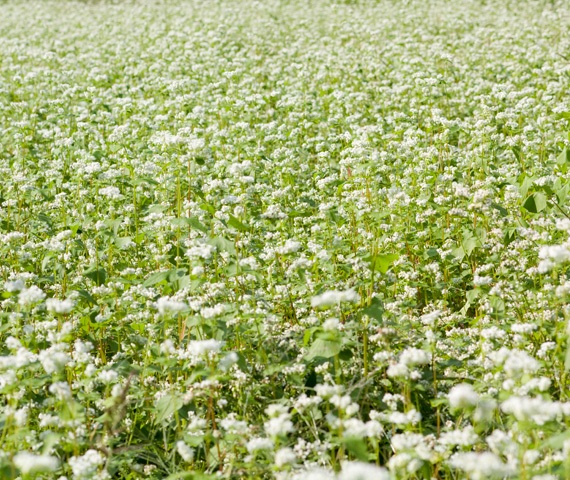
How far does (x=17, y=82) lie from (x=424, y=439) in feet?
30.1

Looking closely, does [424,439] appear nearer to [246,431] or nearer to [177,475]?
[246,431]

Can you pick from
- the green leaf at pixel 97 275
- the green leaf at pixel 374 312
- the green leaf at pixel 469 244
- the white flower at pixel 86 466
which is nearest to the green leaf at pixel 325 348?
the green leaf at pixel 374 312

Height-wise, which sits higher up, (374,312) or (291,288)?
(374,312)

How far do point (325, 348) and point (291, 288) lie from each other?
1.38m

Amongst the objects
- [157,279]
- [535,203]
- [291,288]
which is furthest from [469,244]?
[157,279]

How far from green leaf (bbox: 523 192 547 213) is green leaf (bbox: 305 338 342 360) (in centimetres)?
205

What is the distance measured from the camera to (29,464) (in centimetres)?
280

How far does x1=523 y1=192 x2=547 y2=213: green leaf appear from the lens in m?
5.03

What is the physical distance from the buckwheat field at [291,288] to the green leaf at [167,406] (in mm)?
16

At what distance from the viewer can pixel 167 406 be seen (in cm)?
377

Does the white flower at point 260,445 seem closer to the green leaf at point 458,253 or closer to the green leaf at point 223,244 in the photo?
the green leaf at point 223,244

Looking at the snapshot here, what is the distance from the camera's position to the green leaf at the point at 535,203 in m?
5.03

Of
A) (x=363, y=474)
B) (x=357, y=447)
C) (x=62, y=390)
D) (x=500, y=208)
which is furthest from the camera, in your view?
(x=500, y=208)

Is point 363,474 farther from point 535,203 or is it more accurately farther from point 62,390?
point 535,203
